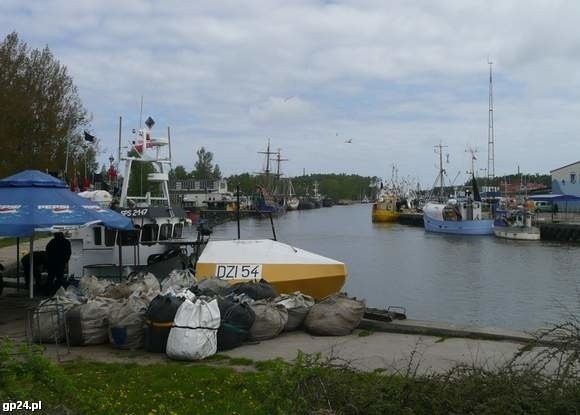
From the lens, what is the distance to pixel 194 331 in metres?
9.17

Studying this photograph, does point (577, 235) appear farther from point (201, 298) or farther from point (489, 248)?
point (201, 298)

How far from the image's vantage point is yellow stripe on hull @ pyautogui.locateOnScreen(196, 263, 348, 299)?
49.3 ft

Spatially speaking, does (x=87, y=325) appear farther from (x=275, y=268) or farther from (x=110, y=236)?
(x=110, y=236)

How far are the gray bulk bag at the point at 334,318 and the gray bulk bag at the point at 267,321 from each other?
49 centimetres

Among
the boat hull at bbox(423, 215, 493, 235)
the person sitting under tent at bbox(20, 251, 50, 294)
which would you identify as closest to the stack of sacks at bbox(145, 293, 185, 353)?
the person sitting under tent at bbox(20, 251, 50, 294)

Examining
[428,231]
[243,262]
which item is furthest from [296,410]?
[428,231]

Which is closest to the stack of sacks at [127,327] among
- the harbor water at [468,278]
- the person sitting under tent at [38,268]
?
the person sitting under tent at [38,268]

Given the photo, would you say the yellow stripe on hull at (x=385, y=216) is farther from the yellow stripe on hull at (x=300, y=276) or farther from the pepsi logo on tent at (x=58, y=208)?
the pepsi logo on tent at (x=58, y=208)

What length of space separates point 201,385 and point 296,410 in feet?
9.33

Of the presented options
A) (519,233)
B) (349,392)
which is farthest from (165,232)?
(519,233)

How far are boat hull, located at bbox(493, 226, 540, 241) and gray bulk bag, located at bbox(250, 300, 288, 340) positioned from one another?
52.5 metres

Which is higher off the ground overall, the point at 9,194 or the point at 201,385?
the point at 9,194

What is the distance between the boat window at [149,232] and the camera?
18.2m

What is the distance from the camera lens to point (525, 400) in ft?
16.1
